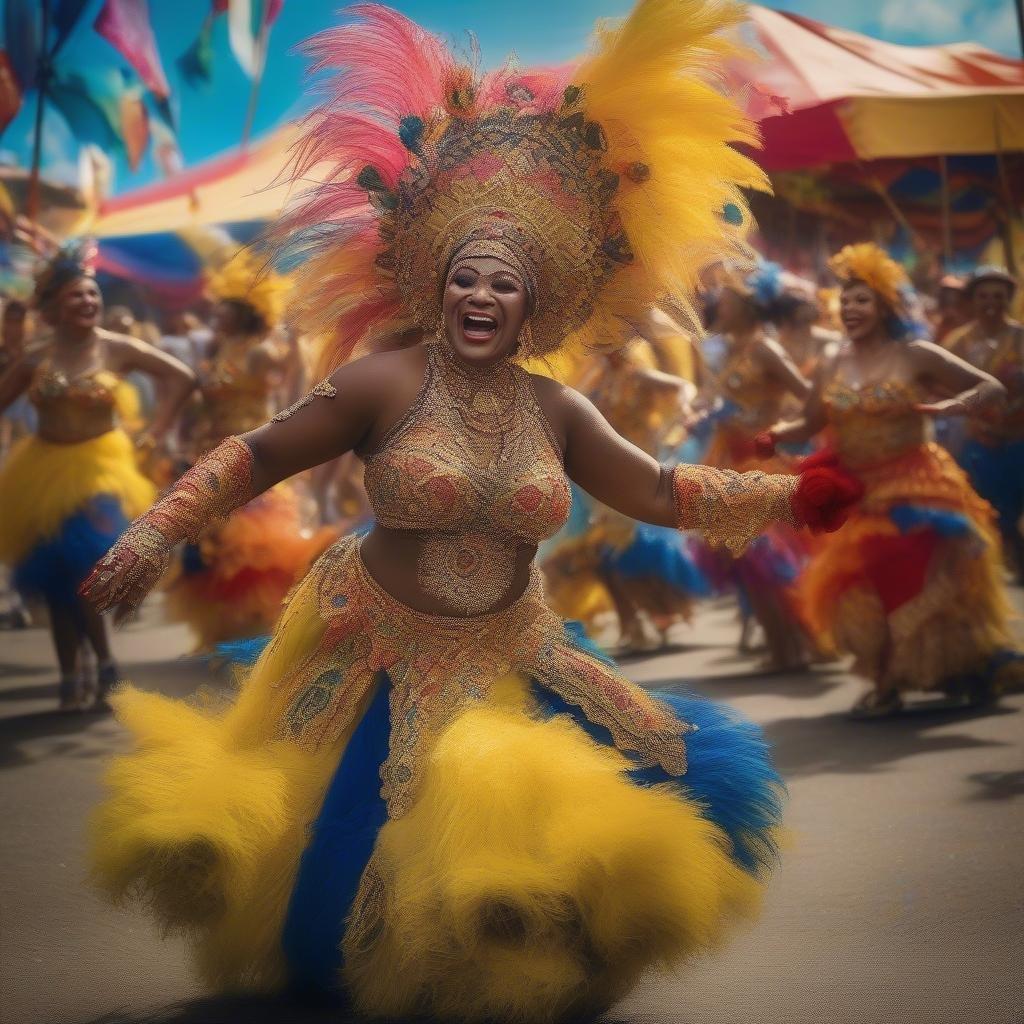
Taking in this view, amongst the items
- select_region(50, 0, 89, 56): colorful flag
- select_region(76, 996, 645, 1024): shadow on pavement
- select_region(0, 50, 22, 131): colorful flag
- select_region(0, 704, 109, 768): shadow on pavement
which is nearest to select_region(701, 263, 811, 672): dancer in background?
select_region(0, 704, 109, 768): shadow on pavement

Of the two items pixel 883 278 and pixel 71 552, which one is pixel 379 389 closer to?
pixel 883 278

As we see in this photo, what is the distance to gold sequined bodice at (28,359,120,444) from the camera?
9188mm

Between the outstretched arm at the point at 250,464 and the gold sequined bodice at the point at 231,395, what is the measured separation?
631 centimetres

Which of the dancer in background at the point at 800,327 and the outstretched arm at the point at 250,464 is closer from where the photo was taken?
the outstretched arm at the point at 250,464

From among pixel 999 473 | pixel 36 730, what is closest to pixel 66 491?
pixel 36 730

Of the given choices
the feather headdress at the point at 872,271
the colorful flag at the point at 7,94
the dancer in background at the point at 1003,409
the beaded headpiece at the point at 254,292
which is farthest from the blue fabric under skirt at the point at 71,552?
the colorful flag at the point at 7,94

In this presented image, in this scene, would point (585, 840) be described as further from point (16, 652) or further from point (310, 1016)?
point (16, 652)

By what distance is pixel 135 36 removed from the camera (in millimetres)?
21656

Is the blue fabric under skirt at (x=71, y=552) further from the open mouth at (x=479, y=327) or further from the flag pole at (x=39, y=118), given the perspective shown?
the flag pole at (x=39, y=118)

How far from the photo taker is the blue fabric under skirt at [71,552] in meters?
9.17

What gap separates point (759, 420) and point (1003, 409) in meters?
2.15

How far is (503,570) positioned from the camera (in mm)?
4668

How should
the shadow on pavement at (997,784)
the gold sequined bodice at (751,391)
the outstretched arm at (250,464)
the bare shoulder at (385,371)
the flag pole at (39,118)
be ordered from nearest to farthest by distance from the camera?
the outstretched arm at (250,464)
the bare shoulder at (385,371)
the shadow on pavement at (997,784)
the gold sequined bodice at (751,391)
the flag pole at (39,118)

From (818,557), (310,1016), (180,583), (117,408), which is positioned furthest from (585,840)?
(180,583)
